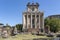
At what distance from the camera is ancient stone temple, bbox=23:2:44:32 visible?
81.8 m

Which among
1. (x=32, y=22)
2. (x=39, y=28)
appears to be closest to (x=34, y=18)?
(x=32, y=22)

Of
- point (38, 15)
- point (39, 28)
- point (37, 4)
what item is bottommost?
point (39, 28)

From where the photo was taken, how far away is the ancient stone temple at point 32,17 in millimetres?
81819

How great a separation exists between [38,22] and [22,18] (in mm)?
7434

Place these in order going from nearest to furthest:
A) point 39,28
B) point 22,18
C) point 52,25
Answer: point 39,28 < point 22,18 < point 52,25

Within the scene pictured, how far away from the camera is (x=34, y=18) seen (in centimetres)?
8425

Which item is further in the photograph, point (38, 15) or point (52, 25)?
point (52, 25)

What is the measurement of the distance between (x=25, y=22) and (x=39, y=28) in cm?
886

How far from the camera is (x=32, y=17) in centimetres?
8450

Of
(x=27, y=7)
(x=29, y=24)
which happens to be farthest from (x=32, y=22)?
(x=27, y=7)

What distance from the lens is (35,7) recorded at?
8562 cm

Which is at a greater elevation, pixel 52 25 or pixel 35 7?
pixel 35 7

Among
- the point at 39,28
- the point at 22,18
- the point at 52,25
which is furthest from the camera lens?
the point at 52,25

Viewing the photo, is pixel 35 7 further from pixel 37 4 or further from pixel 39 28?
pixel 39 28
